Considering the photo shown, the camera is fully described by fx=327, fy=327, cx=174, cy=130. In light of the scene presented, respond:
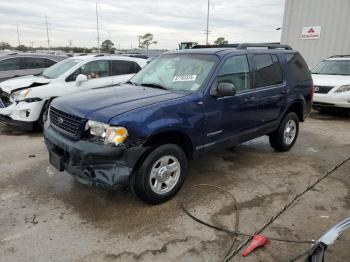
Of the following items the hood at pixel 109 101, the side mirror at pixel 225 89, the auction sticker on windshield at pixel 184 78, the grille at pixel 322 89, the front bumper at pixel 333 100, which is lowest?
the front bumper at pixel 333 100

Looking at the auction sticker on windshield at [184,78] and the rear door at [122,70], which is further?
the rear door at [122,70]

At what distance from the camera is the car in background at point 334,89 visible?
881cm

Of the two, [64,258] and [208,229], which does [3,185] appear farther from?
[208,229]

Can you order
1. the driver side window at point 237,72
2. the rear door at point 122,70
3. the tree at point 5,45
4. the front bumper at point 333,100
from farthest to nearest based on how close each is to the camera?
1. the tree at point 5,45
2. the front bumper at point 333,100
3. the rear door at point 122,70
4. the driver side window at point 237,72

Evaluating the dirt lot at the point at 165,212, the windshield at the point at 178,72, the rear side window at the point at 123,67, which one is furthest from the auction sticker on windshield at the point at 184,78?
the rear side window at the point at 123,67

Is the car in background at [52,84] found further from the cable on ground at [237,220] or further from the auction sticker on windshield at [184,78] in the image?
the cable on ground at [237,220]

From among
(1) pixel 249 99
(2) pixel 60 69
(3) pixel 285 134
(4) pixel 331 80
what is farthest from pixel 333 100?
(2) pixel 60 69

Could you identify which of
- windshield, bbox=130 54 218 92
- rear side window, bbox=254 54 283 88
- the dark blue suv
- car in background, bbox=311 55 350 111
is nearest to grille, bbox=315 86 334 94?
car in background, bbox=311 55 350 111

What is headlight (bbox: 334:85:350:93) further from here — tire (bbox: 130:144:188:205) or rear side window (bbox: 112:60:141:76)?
tire (bbox: 130:144:188:205)

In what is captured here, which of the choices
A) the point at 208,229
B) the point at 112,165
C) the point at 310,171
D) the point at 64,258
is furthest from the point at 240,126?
the point at 64,258

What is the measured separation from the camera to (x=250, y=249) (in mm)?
3000

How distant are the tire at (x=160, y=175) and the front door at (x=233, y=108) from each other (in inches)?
22.7

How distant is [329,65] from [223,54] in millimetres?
7572

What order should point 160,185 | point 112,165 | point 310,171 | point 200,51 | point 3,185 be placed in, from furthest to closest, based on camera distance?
point 310,171, point 200,51, point 3,185, point 160,185, point 112,165
